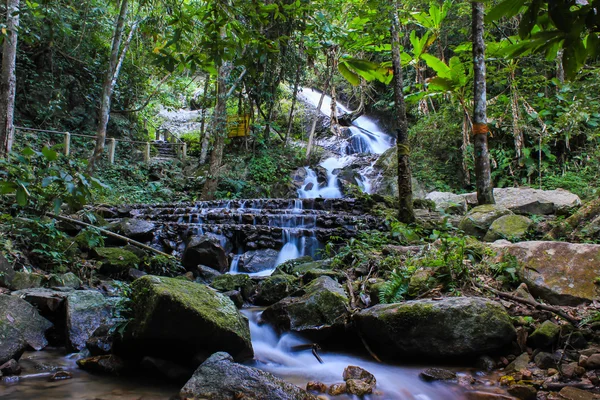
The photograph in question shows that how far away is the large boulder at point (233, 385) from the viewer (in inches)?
97.3

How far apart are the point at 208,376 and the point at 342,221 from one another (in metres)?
6.57

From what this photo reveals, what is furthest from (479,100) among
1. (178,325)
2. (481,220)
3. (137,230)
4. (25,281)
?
(25,281)

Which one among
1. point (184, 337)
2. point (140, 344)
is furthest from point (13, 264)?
point (184, 337)

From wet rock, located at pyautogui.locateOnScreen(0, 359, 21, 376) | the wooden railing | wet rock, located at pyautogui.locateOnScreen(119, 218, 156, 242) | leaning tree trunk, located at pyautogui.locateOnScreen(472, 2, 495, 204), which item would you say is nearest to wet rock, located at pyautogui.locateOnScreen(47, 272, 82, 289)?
wet rock, located at pyautogui.locateOnScreen(0, 359, 21, 376)

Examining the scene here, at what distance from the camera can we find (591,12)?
43.1 inches

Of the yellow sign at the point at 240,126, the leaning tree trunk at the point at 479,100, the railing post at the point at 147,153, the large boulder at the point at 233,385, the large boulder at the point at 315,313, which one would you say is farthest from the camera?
the yellow sign at the point at 240,126

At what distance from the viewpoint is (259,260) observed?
7.59 metres

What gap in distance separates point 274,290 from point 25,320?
2740mm

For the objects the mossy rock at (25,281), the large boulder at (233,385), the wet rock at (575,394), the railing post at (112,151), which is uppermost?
the railing post at (112,151)

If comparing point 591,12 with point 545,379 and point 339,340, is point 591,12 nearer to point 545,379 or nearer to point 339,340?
point 545,379

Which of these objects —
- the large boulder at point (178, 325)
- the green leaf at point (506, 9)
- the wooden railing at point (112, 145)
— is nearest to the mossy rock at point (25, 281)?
the large boulder at point (178, 325)

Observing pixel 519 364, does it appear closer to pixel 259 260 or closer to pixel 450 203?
pixel 259 260

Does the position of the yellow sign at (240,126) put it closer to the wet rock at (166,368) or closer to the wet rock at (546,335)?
the wet rock at (166,368)

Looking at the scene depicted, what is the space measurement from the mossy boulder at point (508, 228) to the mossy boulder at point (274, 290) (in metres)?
3.29
